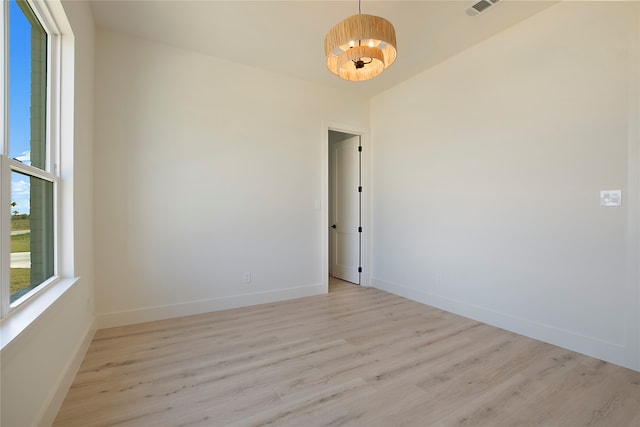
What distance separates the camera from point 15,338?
116 centimetres

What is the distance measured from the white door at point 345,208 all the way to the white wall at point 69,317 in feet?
11.5

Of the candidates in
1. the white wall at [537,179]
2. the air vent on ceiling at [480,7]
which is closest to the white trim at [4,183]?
the air vent on ceiling at [480,7]

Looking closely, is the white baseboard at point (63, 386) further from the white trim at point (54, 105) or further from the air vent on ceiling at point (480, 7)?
the air vent on ceiling at point (480, 7)

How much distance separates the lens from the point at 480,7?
2607mm

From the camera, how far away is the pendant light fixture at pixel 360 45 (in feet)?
6.10

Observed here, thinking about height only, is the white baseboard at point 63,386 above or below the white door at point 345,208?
below

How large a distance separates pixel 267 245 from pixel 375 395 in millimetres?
2370

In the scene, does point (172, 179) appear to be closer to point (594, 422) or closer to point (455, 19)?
point (455, 19)

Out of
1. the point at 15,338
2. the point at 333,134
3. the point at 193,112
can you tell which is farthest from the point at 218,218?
the point at 333,134

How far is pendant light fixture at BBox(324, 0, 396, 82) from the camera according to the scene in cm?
186

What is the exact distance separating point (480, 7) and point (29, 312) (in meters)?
3.92

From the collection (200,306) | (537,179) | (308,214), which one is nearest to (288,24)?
(308,214)

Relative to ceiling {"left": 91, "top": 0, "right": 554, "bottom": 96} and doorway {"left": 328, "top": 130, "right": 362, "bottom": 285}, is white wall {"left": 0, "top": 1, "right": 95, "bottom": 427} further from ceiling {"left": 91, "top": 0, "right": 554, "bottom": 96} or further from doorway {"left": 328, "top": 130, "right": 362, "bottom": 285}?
doorway {"left": 328, "top": 130, "right": 362, "bottom": 285}

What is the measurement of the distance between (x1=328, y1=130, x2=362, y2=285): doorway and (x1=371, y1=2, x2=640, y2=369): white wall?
98cm
